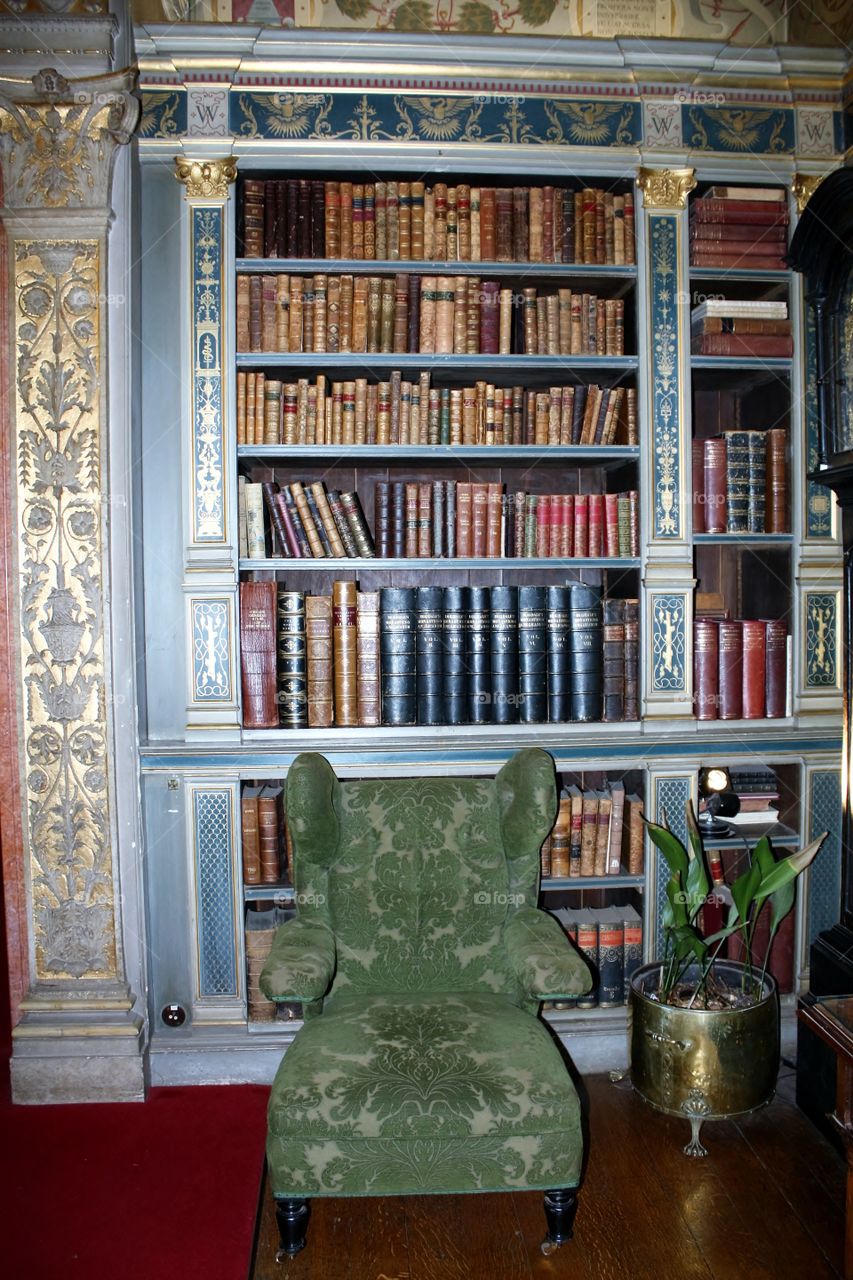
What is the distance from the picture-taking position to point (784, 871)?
2.44 metres

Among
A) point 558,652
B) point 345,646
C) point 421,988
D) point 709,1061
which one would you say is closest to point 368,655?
point 345,646

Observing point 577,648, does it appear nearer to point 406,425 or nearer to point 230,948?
point 406,425

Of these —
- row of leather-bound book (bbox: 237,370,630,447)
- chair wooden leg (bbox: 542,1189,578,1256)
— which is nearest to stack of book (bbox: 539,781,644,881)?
chair wooden leg (bbox: 542,1189,578,1256)

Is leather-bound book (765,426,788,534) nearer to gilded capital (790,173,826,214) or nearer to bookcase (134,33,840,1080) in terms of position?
bookcase (134,33,840,1080)

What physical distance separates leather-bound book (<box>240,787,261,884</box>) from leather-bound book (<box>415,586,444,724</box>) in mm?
566

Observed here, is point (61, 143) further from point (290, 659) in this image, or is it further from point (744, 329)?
point (744, 329)

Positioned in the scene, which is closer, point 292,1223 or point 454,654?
point 292,1223

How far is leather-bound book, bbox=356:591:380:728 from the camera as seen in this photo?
112 inches

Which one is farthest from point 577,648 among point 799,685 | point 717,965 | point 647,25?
point 647,25

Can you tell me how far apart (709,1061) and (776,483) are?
168cm

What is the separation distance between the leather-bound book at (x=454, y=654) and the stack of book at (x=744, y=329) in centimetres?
106

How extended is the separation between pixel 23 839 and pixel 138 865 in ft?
1.08

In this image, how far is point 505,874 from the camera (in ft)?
8.25

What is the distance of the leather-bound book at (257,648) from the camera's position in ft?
9.23
